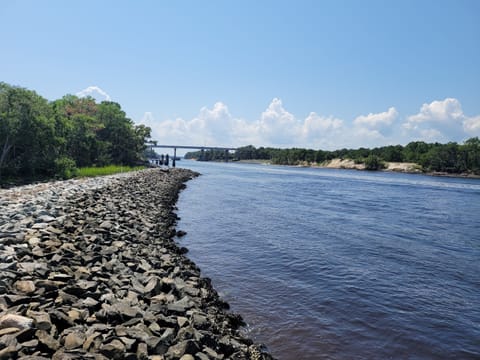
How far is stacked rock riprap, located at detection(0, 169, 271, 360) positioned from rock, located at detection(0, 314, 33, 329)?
11 mm

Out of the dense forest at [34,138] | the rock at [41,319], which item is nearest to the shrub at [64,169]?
the dense forest at [34,138]

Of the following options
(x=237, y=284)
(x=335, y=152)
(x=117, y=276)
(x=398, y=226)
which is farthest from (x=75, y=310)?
(x=335, y=152)

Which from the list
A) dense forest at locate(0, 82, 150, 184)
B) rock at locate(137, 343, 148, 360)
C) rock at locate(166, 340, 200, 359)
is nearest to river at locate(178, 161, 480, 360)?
rock at locate(166, 340, 200, 359)

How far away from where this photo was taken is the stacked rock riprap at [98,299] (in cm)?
398

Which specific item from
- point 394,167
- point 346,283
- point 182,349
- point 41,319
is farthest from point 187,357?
point 394,167

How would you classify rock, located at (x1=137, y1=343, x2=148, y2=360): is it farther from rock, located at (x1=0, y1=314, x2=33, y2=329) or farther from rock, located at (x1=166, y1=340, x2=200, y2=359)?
rock, located at (x1=0, y1=314, x2=33, y2=329)

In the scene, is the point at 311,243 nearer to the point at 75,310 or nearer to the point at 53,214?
the point at 53,214

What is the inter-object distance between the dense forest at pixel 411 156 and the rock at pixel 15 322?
121m

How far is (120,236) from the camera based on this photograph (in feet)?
32.6

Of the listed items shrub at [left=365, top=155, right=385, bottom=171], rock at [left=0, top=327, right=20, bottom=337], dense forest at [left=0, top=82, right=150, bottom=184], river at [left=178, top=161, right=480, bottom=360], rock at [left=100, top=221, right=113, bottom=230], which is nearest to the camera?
rock at [left=0, top=327, right=20, bottom=337]

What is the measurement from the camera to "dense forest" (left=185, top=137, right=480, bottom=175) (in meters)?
103

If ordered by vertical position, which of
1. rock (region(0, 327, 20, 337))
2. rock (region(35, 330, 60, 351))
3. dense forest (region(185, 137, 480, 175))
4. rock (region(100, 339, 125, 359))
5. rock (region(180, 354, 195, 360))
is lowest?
rock (region(180, 354, 195, 360))

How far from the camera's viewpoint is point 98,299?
5.32 metres

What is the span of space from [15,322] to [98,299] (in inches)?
56.9
